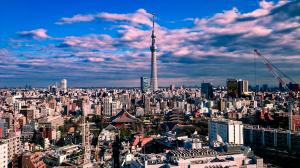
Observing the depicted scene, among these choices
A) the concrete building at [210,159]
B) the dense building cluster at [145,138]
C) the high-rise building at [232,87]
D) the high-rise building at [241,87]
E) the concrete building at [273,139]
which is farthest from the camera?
the high-rise building at [232,87]

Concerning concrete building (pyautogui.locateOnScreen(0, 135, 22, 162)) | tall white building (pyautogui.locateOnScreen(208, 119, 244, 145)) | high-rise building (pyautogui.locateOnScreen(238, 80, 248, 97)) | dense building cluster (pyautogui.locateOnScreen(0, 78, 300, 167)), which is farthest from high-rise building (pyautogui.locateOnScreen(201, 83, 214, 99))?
concrete building (pyautogui.locateOnScreen(0, 135, 22, 162))

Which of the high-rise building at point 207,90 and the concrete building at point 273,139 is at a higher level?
the high-rise building at point 207,90

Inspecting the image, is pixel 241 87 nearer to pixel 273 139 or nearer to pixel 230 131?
pixel 273 139

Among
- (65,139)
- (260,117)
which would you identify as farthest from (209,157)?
(260,117)

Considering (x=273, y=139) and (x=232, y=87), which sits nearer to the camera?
(x=273, y=139)

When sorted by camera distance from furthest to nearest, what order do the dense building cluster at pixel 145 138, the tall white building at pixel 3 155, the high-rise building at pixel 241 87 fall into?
the high-rise building at pixel 241 87, the tall white building at pixel 3 155, the dense building cluster at pixel 145 138

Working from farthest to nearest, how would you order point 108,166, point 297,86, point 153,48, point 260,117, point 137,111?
1. point 153,48
2. point 137,111
3. point 297,86
4. point 260,117
5. point 108,166

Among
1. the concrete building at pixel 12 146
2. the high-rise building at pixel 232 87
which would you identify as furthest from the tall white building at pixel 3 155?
the high-rise building at pixel 232 87

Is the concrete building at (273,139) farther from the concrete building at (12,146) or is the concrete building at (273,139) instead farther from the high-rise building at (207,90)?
the high-rise building at (207,90)

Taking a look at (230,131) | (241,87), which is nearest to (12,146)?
(230,131)

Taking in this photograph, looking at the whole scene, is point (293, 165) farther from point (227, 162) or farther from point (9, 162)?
point (9, 162)

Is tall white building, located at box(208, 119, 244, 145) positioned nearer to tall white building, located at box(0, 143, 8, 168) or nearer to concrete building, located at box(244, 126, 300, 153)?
concrete building, located at box(244, 126, 300, 153)
